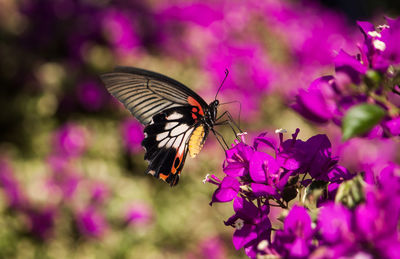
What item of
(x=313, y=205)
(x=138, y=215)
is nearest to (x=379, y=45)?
(x=313, y=205)

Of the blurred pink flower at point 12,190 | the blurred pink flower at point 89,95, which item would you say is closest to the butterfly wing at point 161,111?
the blurred pink flower at point 12,190

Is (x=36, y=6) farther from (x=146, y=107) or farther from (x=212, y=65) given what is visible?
(x=146, y=107)

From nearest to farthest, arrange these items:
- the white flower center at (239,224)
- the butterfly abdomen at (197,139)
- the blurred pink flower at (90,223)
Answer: the white flower center at (239,224) → the butterfly abdomen at (197,139) → the blurred pink flower at (90,223)

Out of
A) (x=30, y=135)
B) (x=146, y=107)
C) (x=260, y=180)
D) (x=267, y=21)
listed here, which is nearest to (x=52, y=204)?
(x=30, y=135)

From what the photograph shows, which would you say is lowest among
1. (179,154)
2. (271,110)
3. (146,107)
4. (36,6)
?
→ (179,154)

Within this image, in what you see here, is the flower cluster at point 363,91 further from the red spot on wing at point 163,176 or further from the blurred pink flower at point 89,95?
the blurred pink flower at point 89,95

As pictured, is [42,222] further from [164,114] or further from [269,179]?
[269,179]

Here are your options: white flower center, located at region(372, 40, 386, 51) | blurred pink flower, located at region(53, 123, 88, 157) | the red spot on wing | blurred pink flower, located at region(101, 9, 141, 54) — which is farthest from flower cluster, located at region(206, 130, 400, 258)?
blurred pink flower, located at region(101, 9, 141, 54)
